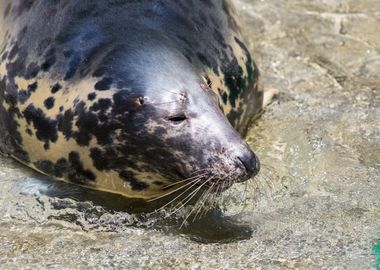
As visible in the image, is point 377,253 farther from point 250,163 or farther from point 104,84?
point 104,84

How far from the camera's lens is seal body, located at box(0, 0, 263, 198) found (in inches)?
185

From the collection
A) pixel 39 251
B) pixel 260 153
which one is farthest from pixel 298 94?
pixel 39 251

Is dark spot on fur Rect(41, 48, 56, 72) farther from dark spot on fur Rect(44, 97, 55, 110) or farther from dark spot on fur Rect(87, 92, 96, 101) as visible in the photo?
dark spot on fur Rect(87, 92, 96, 101)

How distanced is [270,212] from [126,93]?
3.11 ft

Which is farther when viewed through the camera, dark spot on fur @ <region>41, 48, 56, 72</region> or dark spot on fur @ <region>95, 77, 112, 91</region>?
dark spot on fur @ <region>41, 48, 56, 72</region>

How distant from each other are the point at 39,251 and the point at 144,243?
19.8 inches

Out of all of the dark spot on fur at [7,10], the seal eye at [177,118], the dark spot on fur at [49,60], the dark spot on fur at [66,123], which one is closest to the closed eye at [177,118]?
the seal eye at [177,118]

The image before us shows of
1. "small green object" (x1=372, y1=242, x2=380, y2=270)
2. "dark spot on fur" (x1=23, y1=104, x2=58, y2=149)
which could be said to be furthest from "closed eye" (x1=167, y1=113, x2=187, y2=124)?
"small green object" (x1=372, y1=242, x2=380, y2=270)

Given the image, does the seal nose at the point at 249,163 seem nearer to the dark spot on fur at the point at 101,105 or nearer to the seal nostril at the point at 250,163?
the seal nostril at the point at 250,163

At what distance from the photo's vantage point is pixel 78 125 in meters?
4.91

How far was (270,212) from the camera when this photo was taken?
4871 millimetres

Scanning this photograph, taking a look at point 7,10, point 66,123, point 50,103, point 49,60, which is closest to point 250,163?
point 66,123

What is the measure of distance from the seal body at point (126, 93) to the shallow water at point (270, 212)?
22 cm

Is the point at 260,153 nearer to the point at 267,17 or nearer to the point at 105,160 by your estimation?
the point at 105,160
